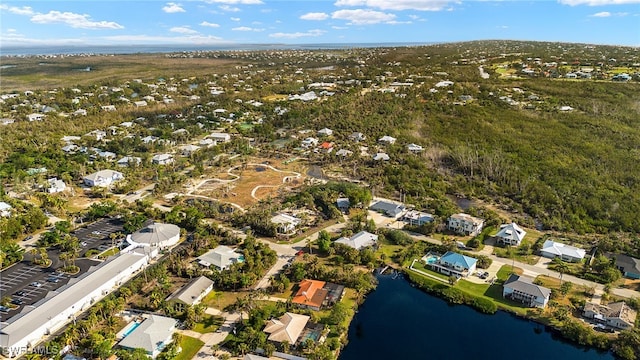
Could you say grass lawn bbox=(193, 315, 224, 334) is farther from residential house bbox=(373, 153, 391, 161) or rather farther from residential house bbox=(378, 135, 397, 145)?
residential house bbox=(378, 135, 397, 145)

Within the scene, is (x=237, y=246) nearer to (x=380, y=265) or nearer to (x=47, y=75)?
(x=380, y=265)

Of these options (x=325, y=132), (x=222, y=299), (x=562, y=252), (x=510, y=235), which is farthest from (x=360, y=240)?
(x=325, y=132)

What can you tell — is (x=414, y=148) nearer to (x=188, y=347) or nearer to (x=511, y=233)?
(x=511, y=233)

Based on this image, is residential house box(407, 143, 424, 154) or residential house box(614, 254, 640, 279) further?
residential house box(407, 143, 424, 154)

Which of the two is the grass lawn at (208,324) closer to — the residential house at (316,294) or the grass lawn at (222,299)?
the grass lawn at (222,299)

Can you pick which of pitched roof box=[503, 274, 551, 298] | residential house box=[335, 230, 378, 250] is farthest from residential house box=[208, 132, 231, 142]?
pitched roof box=[503, 274, 551, 298]

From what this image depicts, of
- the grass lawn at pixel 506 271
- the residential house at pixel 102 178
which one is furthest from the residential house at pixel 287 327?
the residential house at pixel 102 178
